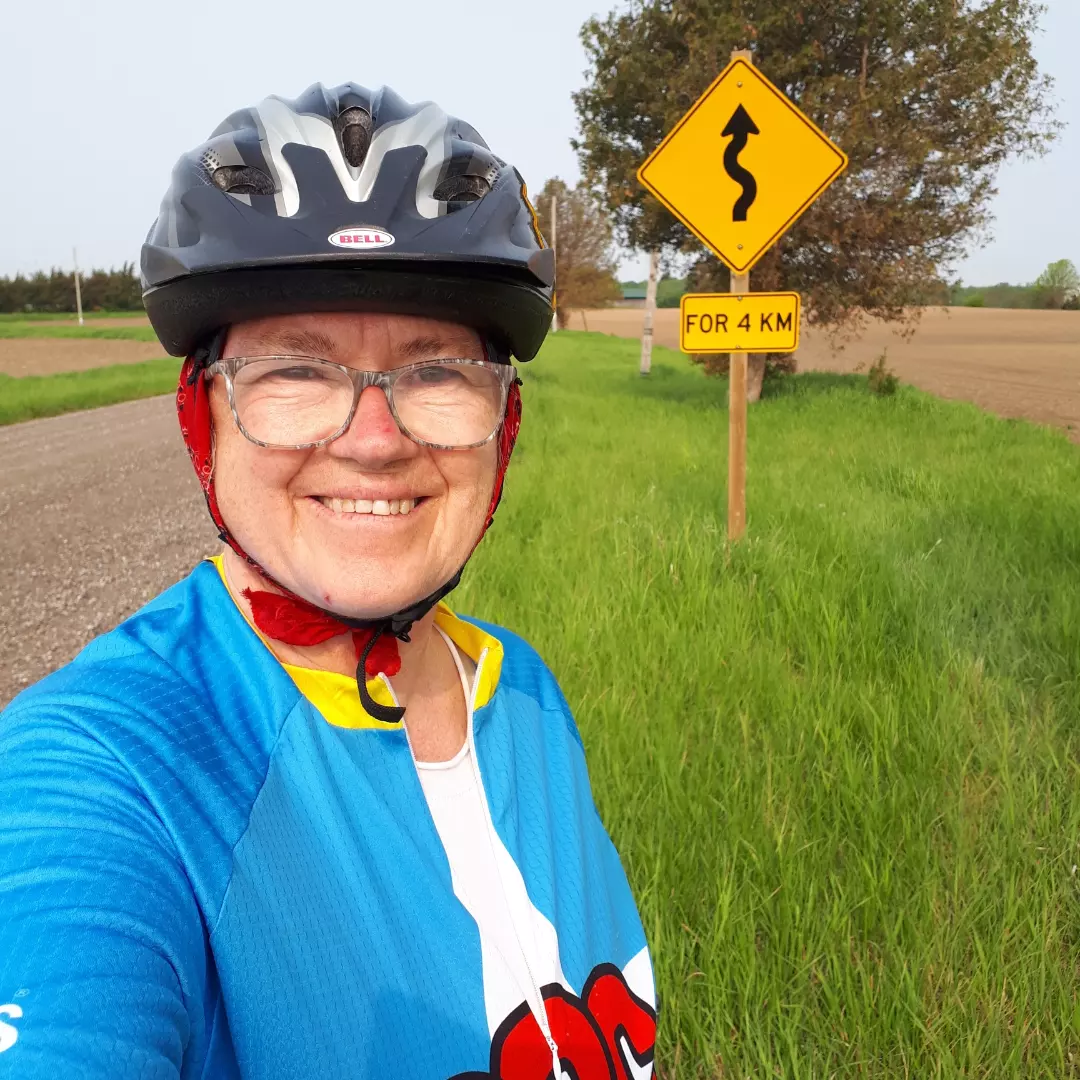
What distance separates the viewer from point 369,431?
1161mm

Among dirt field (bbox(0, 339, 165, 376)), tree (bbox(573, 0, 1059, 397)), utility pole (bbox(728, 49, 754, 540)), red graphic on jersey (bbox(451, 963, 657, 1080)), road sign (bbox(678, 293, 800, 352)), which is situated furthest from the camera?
dirt field (bbox(0, 339, 165, 376))

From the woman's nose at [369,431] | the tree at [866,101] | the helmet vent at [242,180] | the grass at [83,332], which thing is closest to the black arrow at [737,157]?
the helmet vent at [242,180]

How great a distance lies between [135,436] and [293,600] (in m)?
12.3

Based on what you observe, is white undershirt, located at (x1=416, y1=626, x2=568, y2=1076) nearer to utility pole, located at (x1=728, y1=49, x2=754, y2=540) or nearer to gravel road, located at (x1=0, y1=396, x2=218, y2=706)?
gravel road, located at (x1=0, y1=396, x2=218, y2=706)

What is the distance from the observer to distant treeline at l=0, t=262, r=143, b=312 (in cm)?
6197

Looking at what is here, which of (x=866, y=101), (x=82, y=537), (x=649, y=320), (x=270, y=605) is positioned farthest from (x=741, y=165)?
(x=649, y=320)

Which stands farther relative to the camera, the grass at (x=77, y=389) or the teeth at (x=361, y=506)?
the grass at (x=77, y=389)

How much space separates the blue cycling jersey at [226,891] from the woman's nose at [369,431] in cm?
27

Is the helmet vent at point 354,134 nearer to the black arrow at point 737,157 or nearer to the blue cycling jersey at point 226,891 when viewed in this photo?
the blue cycling jersey at point 226,891

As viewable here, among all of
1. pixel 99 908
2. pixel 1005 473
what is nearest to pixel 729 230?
pixel 1005 473

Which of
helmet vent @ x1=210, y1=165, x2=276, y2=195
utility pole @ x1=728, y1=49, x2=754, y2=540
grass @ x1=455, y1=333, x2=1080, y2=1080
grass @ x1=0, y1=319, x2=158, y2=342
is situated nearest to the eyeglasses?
helmet vent @ x1=210, y1=165, x2=276, y2=195

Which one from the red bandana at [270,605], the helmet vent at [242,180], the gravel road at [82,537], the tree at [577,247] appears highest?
Answer: the tree at [577,247]

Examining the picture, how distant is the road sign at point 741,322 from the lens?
493cm

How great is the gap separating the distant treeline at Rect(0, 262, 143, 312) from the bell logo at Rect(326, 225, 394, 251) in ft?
227
